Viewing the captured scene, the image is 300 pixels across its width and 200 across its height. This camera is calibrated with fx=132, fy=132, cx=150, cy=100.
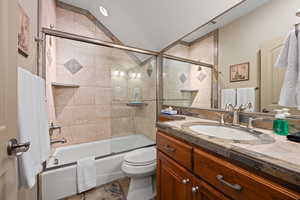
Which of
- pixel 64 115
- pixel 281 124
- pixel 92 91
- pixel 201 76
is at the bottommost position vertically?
pixel 64 115

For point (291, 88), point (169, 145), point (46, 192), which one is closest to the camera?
point (291, 88)

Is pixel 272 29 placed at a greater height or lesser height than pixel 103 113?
greater

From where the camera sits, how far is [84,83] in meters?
2.27

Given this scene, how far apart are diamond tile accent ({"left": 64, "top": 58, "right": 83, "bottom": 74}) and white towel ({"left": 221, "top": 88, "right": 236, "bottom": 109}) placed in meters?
2.17

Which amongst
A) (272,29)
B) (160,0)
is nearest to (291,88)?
(272,29)

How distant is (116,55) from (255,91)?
204cm

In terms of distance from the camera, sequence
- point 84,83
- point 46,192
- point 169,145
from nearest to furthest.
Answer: point 169,145 → point 46,192 → point 84,83

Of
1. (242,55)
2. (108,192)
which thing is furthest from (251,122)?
(108,192)

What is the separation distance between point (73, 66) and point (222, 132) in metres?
2.31

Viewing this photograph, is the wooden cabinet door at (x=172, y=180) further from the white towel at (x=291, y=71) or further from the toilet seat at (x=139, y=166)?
the white towel at (x=291, y=71)

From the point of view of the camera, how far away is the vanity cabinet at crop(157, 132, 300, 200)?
0.45 metres

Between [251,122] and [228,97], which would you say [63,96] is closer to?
[228,97]

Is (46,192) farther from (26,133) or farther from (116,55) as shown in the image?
(116,55)

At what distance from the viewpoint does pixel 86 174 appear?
154 cm
